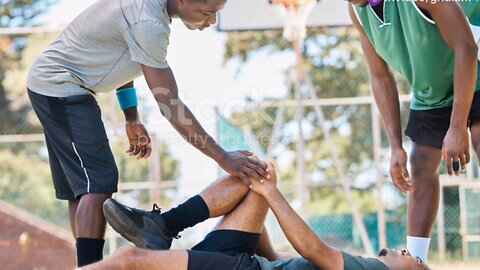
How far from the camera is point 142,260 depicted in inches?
117

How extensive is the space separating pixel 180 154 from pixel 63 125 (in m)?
5.76

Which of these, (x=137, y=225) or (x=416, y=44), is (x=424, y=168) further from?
(x=137, y=225)

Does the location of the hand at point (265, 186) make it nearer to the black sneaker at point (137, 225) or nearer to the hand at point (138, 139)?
the black sneaker at point (137, 225)

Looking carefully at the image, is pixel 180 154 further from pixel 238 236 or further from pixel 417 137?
pixel 238 236

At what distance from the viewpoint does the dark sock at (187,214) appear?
3.35 meters

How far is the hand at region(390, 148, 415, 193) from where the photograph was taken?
3.77 meters

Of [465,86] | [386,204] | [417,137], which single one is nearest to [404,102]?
[386,204]

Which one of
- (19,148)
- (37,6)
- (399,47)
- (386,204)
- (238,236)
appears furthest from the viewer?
(37,6)

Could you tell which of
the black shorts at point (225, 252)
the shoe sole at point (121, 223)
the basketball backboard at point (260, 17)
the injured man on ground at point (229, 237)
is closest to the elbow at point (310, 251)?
the injured man on ground at point (229, 237)

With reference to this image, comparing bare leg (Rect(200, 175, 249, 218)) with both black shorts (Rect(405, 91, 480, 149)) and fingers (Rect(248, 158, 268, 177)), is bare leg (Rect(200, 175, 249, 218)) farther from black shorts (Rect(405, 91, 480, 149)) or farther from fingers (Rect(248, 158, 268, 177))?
black shorts (Rect(405, 91, 480, 149))

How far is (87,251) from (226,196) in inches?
23.7

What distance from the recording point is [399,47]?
378 centimetres

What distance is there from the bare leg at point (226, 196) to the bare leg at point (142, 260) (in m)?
0.36

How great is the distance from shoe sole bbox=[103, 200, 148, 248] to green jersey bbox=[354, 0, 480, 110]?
1465 millimetres
